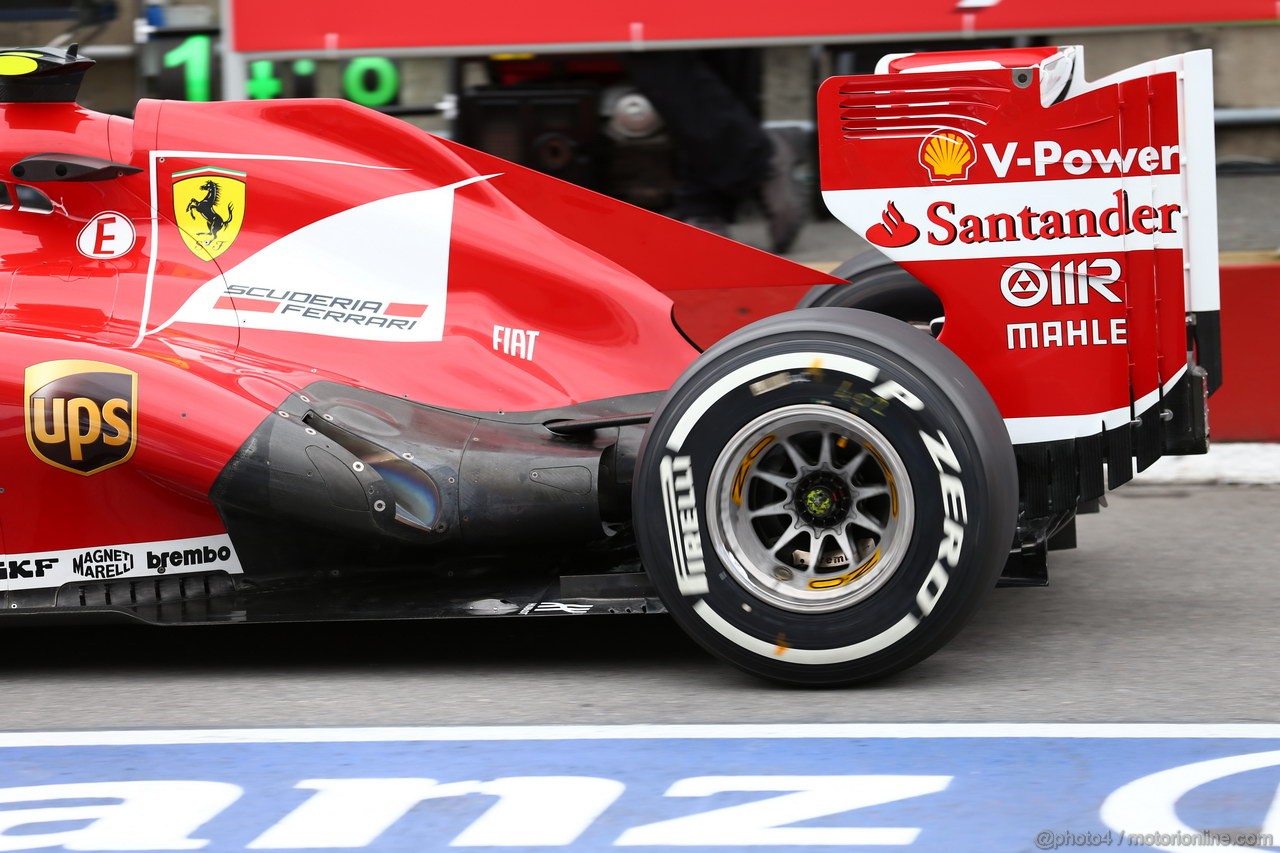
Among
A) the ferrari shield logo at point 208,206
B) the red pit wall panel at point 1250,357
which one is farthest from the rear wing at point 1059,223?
the red pit wall panel at point 1250,357

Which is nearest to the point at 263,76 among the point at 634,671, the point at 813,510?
the point at 634,671

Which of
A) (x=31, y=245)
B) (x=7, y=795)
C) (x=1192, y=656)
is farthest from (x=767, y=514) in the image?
(x=31, y=245)

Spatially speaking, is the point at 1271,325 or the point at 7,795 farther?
the point at 1271,325

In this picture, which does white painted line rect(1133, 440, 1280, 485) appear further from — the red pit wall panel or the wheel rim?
the wheel rim

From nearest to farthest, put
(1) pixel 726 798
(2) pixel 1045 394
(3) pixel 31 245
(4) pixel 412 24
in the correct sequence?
(1) pixel 726 798 < (2) pixel 1045 394 < (3) pixel 31 245 < (4) pixel 412 24

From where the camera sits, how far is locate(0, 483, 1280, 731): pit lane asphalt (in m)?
3.79

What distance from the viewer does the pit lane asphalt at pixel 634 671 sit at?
3.79 metres

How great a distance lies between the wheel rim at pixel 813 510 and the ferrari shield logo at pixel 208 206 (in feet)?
4.87

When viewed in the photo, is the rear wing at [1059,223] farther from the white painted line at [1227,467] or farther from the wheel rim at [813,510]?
the white painted line at [1227,467]

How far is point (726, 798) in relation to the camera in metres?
3.20

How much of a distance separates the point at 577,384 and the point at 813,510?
2.75 ft

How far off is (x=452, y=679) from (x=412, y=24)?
4.34 m

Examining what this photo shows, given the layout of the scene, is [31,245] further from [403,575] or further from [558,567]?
[558,567]

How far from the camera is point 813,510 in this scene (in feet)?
12.6
